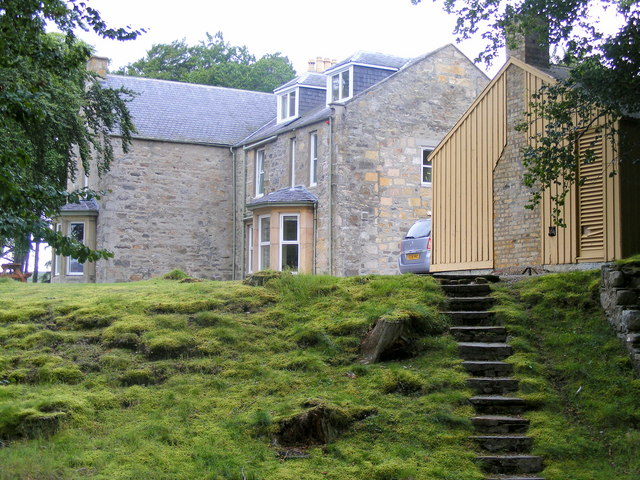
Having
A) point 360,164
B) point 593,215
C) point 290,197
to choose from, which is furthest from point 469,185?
point 290,197

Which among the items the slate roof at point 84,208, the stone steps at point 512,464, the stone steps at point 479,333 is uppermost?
the slate roof at point 84,208

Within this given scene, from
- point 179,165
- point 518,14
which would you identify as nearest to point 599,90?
point 518,14

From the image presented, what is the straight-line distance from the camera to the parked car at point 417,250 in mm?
22703

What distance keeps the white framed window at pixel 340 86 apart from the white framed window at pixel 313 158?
1.98 metres

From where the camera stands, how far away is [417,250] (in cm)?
2291

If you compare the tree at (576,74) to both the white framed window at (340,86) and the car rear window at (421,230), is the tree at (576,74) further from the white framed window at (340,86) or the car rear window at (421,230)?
the white framed window at (340,86)

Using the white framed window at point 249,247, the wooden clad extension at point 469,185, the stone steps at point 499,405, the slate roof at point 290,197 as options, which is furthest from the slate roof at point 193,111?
the stone steps at point 499,405

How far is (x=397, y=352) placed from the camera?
11609 mm

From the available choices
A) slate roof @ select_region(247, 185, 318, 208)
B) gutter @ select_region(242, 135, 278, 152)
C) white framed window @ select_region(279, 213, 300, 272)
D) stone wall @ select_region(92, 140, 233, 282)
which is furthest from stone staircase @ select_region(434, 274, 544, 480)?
stone wall @ select_region(92, 140, 233, 282)

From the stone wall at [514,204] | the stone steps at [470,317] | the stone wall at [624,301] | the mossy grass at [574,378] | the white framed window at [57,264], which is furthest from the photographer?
the white framed window at [57,264]

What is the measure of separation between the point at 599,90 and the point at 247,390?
8124 millimetres

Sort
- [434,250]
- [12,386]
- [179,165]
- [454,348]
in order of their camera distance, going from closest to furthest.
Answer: [12,386]
[454,348]
[434,250]
[179,165]

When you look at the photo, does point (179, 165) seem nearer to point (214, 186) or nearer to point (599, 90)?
point (214, 186)

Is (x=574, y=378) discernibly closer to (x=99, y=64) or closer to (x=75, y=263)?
(x=75, y=263)
